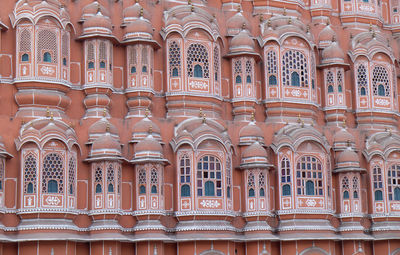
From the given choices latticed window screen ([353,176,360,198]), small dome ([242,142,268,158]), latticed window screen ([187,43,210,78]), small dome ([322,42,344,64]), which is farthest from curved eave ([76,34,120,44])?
latticed window screen ([353,176,360,198])

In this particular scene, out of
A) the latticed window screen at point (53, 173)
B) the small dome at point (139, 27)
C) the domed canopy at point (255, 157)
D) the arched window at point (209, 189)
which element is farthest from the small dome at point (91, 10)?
the domed canopy at point (255, 157)

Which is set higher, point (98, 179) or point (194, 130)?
point (194, 130)

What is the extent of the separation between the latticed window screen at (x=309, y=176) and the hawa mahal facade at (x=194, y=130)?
0.07 meters

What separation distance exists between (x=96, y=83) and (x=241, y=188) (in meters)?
8.16

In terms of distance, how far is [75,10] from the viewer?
35.8 metres

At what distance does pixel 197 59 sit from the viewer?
3681 cm

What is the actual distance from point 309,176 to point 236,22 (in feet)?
27.4

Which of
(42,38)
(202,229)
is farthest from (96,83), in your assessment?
(202,229)

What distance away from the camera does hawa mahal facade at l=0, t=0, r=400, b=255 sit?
32.7 metres

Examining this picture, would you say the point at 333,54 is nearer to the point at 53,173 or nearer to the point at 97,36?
the point at 97,36

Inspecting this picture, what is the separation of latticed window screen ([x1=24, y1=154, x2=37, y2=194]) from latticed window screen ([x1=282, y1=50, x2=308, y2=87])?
13.1 m

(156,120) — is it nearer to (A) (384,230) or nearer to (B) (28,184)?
(B) (28,184)

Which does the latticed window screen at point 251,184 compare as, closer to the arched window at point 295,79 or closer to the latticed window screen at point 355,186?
the arched window at point 295,79

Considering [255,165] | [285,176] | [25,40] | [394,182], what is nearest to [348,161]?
[394,182]
